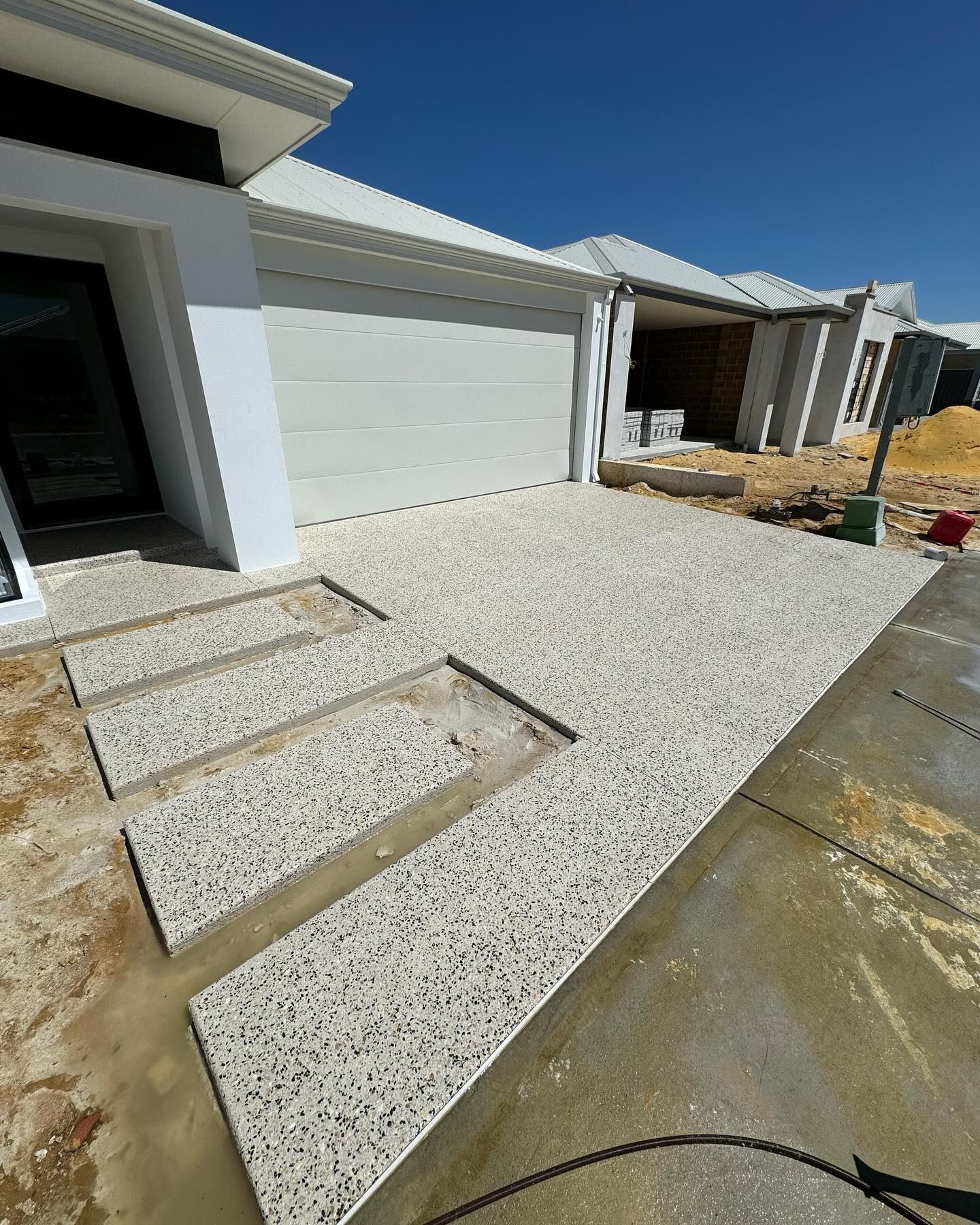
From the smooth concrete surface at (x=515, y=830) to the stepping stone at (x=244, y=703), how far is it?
15.7 inches

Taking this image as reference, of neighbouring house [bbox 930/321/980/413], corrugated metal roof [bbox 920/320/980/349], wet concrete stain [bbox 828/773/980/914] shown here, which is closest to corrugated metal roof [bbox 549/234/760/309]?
wet concrete stain [bbox 828/773/980/914]

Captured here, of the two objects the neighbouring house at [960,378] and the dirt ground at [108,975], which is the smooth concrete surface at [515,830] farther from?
the neighbouring house at [960,378]

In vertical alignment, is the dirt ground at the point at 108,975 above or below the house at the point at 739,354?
below

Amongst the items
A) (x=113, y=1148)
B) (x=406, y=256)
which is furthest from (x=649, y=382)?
(x=113, y=1148)

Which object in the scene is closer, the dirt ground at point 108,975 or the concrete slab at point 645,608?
the dirt ground at point 108,975

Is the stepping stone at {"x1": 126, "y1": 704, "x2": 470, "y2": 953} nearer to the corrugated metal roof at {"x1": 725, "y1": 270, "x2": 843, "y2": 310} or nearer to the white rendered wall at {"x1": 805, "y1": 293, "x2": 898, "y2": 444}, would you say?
the corrugated metal roof at {"x1": 725, "y1": 270, "x2": 843, "y2": 310}

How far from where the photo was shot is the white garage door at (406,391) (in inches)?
214

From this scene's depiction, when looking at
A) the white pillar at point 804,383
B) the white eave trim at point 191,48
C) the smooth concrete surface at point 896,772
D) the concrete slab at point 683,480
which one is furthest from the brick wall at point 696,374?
the white eave trim at point 191,48

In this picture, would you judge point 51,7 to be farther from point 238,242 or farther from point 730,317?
point 730,317

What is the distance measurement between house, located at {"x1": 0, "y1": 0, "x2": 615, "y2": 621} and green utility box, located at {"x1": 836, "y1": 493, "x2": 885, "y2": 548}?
152 inches

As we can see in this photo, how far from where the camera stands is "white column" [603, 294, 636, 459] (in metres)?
8.35

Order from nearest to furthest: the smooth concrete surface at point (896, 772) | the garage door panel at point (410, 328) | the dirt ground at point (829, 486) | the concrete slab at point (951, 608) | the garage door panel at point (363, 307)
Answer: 1. the smooth concrete surface at point (896, 772)
2. the concrete slab at point (951, 608)
3. the garage door panel at point (363, 307)
4. the garage door panel at point (410, 328)
5. the dirt ground at point (829, 486)

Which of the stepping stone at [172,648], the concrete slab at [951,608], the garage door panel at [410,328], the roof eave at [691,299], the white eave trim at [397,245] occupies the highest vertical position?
the roof eave at [691,299]

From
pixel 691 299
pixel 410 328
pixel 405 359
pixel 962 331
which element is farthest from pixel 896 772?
pixel 962 331
